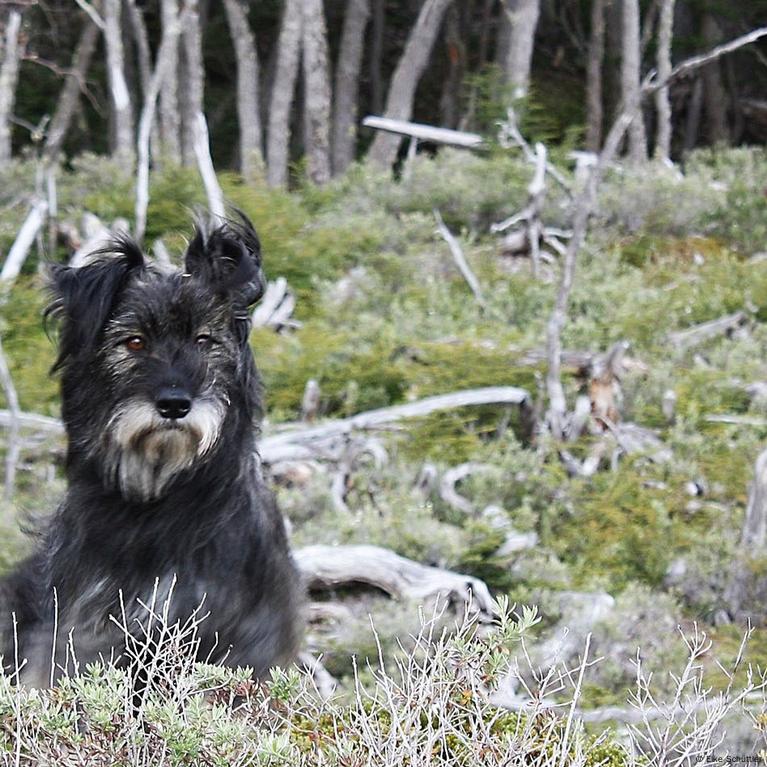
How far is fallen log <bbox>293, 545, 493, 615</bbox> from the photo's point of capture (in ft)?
23.9

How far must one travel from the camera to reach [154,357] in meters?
5.06

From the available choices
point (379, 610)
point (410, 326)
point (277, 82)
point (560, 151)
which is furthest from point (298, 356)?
point (277, 82)

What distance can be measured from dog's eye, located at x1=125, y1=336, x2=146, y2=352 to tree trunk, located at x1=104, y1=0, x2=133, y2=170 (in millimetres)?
10112

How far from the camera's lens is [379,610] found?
7.16m

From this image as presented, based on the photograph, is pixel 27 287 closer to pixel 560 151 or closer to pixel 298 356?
pixel 298 356

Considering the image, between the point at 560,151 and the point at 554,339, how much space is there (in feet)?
28.7

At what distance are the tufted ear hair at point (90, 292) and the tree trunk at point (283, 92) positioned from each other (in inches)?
559

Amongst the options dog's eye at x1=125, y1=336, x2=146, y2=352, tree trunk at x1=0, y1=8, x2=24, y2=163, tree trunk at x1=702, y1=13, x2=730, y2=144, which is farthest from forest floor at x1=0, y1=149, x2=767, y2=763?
tree trunk at x1=702, y1=13, x2=730, y2=144

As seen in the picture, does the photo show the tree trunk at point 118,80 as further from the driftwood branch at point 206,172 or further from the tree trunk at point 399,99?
the tree trunk at point 399,99

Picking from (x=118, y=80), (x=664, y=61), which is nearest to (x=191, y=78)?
(x=118, y=80)

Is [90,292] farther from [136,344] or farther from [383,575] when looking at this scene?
[383,575]

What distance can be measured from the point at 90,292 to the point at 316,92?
15.0 meters

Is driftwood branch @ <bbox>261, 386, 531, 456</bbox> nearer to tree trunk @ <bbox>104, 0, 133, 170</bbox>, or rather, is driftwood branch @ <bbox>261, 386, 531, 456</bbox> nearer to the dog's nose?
the dog's nose

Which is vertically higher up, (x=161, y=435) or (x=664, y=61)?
(x=664, y=61)
